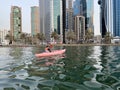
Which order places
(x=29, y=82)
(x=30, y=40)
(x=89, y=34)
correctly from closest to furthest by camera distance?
1. (x=29, y=82)
2. (x=89, y=34)
3. (x=30, y=40)

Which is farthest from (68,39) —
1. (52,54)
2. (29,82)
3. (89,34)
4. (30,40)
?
(29,82)

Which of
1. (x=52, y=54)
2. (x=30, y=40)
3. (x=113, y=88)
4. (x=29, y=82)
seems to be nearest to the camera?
(x=113, y=88)

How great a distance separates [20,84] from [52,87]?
80.9 inches

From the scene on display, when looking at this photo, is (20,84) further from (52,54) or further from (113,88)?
(52,54)

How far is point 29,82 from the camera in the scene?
1489cm

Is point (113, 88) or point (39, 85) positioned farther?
point (39, 85)

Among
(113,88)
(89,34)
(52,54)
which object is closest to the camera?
(113,88)

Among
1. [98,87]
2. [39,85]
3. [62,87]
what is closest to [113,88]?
[98,87]

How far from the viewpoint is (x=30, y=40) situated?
632ft

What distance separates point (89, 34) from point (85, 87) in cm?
16769

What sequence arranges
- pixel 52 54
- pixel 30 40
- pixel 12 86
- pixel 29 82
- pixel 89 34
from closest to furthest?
pixel 12 86 < pixel 29 82 < pixel 52 54 < pixel 89 34 < pixel 30 40

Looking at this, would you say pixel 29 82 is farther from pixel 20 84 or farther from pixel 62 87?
pixel 62 87

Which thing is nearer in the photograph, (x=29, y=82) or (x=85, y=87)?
(x=85, y=87)

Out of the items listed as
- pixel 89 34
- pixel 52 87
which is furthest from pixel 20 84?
pixel 89 34
